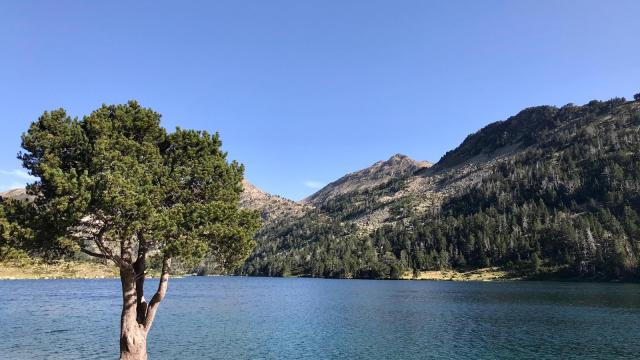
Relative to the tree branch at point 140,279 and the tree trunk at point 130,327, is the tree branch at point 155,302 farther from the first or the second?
the tree trunk at point 130,327

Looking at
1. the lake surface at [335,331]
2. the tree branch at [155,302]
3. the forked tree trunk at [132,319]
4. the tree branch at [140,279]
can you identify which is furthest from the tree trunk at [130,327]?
the lake surface at [335,331]

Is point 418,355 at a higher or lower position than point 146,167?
lower

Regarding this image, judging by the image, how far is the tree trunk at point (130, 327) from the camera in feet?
111

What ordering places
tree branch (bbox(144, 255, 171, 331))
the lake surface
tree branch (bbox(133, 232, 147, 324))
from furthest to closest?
the lake surface → tree branch (bbox(133, 232, 147, 324)) → tree branch (bbox(144, 255, 171, 331))

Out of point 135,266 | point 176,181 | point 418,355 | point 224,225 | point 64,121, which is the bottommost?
point 418,355

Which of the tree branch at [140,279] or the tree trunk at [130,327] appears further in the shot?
the tree branch at [140,279]

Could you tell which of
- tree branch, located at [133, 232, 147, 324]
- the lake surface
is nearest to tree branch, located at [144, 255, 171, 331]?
tree branch, located at [133, 232, 147, 324]

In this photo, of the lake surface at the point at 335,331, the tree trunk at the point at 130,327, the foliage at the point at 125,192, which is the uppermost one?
the foliage at the point at 125,192

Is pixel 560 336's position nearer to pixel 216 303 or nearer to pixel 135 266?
pixel 135 266

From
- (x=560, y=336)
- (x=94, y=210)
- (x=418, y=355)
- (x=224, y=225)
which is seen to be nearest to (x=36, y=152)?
(x=94, y=210)

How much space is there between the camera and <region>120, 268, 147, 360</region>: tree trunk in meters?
33.8

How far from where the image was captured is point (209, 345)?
6088 cm

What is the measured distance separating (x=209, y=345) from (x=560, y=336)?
54.5 metres

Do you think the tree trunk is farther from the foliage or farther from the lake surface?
the lake surface
